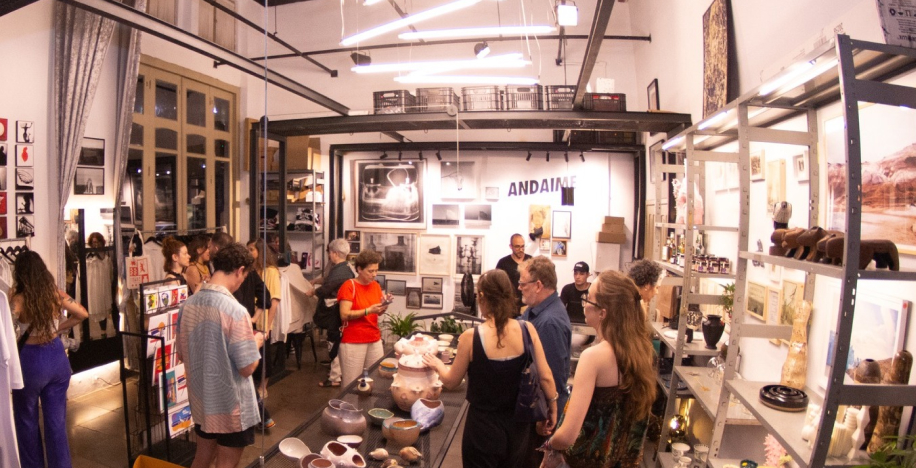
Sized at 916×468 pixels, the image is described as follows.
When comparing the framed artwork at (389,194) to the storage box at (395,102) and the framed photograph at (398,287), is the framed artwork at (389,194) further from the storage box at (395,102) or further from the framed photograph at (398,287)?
the storage box at (395,102)

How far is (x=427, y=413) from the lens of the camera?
2764mm

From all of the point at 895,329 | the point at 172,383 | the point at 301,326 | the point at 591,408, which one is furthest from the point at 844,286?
the point at 301,326

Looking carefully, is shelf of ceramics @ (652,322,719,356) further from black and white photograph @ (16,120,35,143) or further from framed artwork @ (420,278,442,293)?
black and white photograph @ (16,120,35,143)

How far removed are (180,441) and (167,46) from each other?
490cm

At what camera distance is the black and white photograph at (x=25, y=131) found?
4.79m

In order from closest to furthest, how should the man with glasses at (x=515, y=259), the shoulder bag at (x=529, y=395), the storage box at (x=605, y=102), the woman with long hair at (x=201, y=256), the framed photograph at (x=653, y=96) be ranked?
the shoulder bag at (x=529, y=395) → the woman with long hair at (x=201, y=256) → the storage box at (x=605, y=102) → the framed photograph at (x=653, y=96) → the man with glasses at (x=515, y=259)

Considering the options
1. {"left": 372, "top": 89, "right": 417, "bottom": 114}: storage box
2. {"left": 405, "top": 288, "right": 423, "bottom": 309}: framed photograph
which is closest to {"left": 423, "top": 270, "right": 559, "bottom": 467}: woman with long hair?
{"left": 372, "top": 89, "right": 417, "bottom": 114}: storage box

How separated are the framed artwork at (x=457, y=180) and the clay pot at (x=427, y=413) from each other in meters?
5.27

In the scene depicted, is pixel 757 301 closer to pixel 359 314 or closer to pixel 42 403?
pixel 359 314

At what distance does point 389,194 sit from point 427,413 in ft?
19.0

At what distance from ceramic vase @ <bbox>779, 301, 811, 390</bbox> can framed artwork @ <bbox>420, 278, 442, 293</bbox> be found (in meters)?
5.79

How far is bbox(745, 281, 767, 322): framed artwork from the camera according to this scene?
137 inches

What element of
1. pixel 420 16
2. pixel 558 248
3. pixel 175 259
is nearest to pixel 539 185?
pixel 558 248

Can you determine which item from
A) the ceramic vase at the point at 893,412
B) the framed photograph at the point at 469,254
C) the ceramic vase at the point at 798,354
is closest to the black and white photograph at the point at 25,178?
the framed photograph at the point at 469,254
